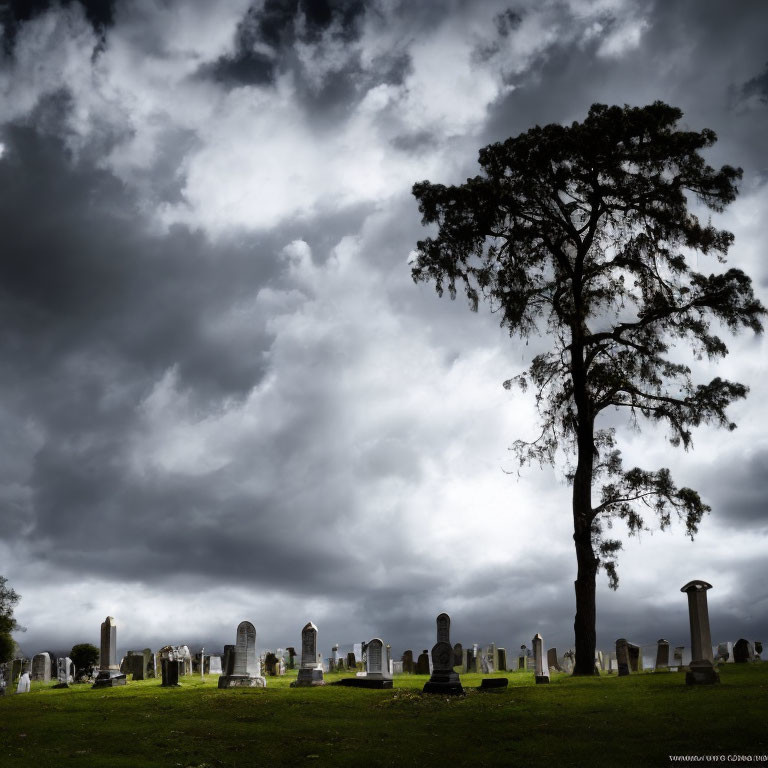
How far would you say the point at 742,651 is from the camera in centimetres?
2939

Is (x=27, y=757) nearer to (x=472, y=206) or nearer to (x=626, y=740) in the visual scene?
(x=626, y=740)

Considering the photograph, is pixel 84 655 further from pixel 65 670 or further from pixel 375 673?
pixel 375 673

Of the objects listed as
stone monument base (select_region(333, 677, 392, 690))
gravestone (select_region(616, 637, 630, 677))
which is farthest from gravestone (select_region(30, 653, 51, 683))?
gravestone (select_region(616, 637, 630, 677))

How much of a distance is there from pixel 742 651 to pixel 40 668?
1041 inches

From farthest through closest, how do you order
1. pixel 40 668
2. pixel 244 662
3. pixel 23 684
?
pixel 40 668 < pixel 23 684 < pixel 244 662

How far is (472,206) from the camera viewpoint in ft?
96.3

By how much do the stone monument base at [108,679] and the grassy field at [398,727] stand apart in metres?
3.65

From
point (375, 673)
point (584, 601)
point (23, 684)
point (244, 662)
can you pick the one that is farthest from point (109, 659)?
point (584, 601)

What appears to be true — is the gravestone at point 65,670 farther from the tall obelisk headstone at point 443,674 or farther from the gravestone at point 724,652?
the gravestone at point 724,652

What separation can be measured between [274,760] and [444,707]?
20.7ft

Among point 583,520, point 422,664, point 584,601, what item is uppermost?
point 583,520

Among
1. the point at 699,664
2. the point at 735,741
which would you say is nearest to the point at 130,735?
the point at 735,741

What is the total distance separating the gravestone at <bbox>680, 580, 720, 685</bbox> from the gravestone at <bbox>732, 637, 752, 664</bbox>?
1002cm

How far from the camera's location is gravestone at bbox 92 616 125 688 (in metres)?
26.1
